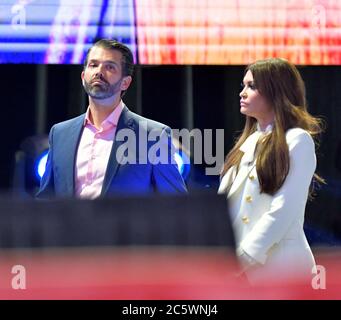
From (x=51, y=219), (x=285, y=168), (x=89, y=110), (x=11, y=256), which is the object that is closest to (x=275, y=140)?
(x=285, y=168)

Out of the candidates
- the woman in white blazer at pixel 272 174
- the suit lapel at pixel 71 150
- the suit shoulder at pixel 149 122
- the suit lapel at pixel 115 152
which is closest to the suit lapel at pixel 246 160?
the woman in white blazer at pixel 272 174

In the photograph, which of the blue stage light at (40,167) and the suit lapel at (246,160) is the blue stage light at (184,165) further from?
the blue stage light at (40,167)

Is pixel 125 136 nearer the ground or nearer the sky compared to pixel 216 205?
nearer the sky

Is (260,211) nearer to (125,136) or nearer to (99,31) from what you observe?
(125,136)

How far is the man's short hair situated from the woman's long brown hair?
45 cm

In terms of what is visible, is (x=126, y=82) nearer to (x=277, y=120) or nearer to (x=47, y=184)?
(x=47, y=184)

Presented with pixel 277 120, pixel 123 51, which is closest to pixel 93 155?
pixel 123 51

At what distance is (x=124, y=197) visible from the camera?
2.69m

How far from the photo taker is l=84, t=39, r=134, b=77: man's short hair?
2.70 metres

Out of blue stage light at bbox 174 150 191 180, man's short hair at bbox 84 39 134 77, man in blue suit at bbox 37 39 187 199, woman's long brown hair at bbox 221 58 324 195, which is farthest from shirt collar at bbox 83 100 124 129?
woman's long brown hair at bbox 221 58 324 195

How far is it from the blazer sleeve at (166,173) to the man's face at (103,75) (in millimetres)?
245

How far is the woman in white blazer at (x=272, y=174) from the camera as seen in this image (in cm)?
266

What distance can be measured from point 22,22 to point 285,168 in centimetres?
112
